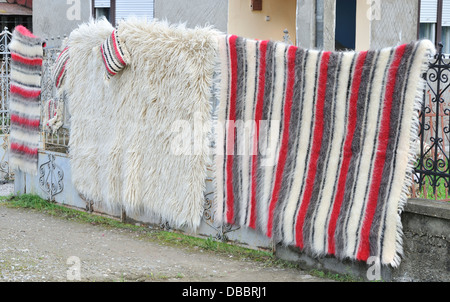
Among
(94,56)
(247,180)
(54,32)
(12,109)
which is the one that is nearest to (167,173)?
(247,180)

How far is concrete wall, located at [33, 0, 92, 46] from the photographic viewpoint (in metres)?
13.8

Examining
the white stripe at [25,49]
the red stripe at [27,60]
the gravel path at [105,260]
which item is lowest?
the gravel path at [105,260]

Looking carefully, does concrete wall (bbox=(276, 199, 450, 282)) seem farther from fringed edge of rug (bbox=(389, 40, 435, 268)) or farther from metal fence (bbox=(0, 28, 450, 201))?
metal fence (bbox=(0, 28, 450, 201))

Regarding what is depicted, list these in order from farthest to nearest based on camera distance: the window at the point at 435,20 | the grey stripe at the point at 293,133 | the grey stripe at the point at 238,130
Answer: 1. the window at the point at 435,20
2. the grey stripe at the point at 238,130
3. the grey stripe at the point at 293,133

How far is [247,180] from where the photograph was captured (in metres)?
6.08

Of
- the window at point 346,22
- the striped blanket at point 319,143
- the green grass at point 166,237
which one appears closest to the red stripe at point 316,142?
the striped blanket at point 319,143

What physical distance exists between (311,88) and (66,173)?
3885 millimetres

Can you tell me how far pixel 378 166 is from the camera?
518 cm

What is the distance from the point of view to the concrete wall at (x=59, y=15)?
45.4 ft

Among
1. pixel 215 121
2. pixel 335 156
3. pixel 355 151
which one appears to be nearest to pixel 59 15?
pixel 215 121

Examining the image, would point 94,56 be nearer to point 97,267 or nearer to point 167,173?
point 167,173

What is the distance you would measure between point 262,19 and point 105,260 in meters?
7.88

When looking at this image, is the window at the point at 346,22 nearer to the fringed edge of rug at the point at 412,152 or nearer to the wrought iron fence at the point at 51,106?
the wrought iron fence at the point at 51,106

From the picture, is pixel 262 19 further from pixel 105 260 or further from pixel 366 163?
pixel 366 163
